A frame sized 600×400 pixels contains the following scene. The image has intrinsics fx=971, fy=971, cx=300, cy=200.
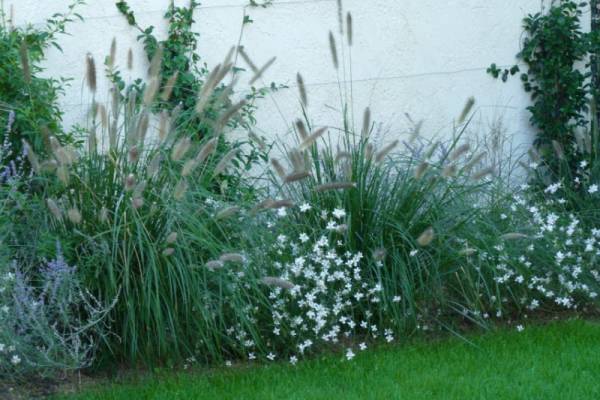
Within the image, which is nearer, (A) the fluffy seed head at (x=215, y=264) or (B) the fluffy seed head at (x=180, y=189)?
(A) the fluffy seed head at (x=215, y=264)

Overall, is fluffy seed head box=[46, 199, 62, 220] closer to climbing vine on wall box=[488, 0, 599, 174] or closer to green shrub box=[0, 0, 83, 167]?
green shrub box=[0, 0, 83, 167]

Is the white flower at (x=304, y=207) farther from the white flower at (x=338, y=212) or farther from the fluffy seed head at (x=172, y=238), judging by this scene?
the fluffy seed head at (x=172, y=238)

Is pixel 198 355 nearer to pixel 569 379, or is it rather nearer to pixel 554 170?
pixel 569 379

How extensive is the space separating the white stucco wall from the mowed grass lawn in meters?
2.77

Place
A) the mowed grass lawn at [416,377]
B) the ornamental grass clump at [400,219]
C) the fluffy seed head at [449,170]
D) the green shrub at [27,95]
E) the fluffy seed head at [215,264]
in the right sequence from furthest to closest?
the green shrub at [27,95]
the ornamental grass clump at [400,219]
the fluffy seed head at [449,170]
the fluffy seed head at [215,264]
the mowed grass lawn at [416,377]

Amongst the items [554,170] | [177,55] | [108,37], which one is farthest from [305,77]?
[554,170]

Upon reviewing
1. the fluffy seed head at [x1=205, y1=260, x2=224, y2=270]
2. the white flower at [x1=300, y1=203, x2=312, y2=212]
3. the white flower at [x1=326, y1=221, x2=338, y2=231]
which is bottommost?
the fluffy seed head at [x1=205, y1=260, x2=224, y2=270]

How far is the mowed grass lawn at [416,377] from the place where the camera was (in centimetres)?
511

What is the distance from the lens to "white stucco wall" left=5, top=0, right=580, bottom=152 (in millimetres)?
7645

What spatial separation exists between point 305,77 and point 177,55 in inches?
45.4

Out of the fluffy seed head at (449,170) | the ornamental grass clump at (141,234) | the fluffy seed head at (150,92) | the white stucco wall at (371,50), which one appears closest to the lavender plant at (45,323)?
the ornamental grass clump at (141,234)

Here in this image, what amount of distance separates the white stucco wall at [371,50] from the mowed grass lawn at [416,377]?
2.77 meters

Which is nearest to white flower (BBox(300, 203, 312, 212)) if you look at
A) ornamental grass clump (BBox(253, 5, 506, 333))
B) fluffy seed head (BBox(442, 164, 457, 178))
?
ornamental grass clump (BBox(253, 5, 506, 333))

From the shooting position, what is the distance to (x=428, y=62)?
340 inches
